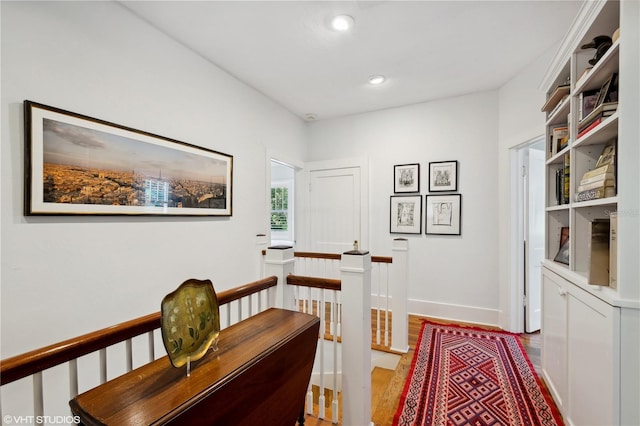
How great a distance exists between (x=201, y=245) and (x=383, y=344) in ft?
6.80

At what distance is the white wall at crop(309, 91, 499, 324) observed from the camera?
10.7 feet

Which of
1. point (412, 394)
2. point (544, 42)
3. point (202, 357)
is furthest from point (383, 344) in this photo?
point (544, 42)

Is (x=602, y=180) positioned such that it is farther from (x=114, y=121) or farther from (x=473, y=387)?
(x=114, y=121)

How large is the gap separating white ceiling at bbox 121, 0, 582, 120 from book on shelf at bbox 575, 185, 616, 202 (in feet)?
4.68

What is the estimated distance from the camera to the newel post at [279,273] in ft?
5.38

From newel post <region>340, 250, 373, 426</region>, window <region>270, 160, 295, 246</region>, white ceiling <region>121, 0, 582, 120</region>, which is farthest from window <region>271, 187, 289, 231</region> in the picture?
newel post <region>340, 250, 373, 426</region>

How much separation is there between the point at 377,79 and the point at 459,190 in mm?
1672

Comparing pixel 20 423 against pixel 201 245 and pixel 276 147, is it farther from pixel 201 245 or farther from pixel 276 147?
pixel 276 147

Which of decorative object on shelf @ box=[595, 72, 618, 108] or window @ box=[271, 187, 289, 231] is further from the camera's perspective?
window @ box=[271, 187, 289, 231]

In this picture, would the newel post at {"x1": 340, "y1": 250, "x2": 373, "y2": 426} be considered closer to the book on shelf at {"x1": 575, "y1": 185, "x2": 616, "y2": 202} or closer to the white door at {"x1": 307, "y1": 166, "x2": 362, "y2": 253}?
the book on shelf at {"x1": 575, "y1": 185, "x2": 616, "y2": 202}

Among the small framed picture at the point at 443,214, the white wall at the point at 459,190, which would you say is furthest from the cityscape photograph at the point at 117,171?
the small framed picture at the point at 443,214

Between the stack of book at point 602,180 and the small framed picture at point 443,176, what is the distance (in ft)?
6.04

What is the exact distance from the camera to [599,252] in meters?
1.34

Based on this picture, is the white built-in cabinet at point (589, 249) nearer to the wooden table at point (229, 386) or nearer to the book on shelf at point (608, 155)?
the book on shelf at point (608, 155)
